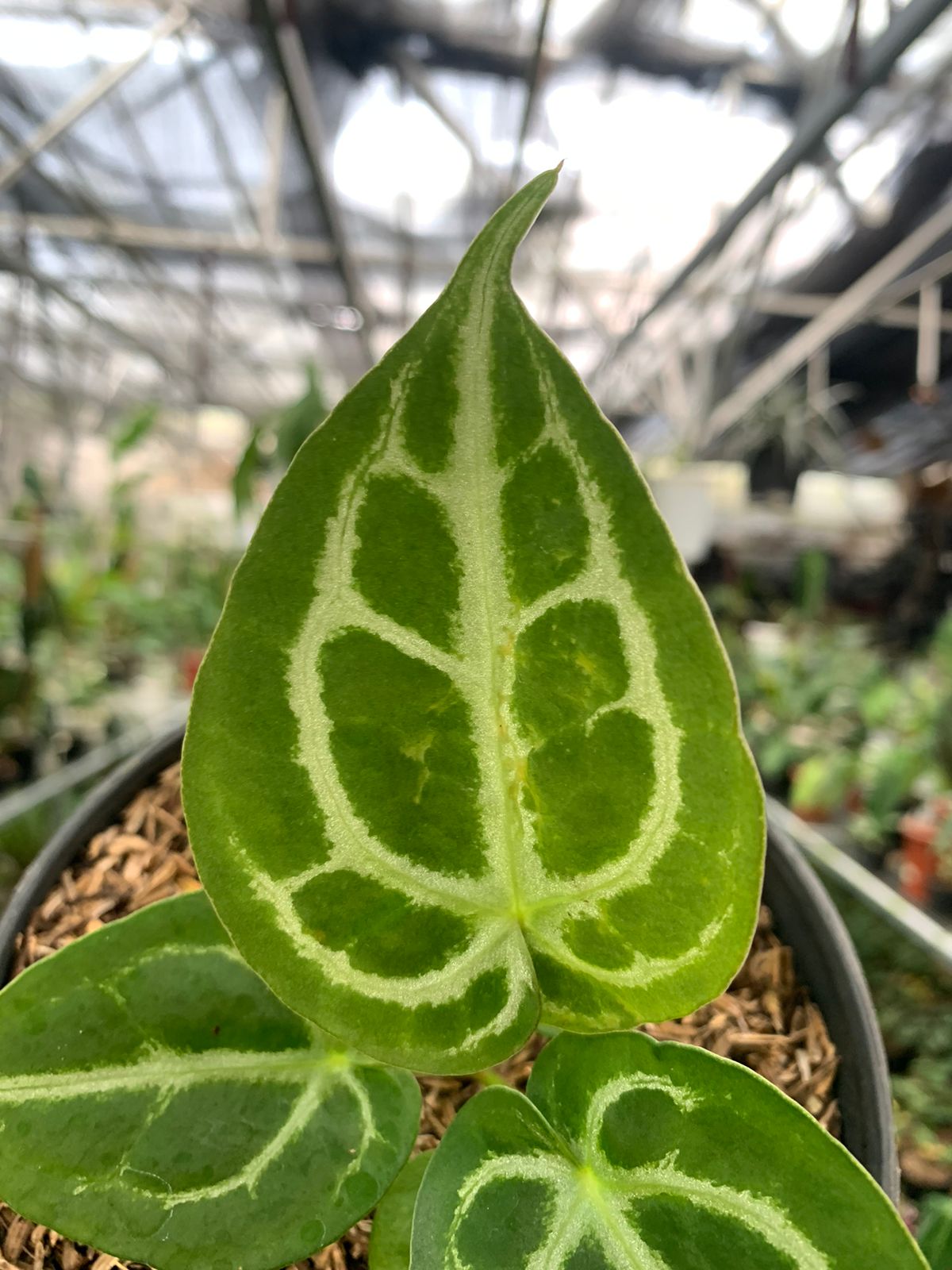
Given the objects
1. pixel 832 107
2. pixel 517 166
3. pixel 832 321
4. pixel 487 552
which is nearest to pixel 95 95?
pixel 517 166

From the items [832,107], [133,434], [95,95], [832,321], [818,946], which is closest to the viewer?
[818,946]

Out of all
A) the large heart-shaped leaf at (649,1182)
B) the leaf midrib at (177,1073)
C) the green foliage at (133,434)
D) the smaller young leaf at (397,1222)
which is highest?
the green foliage at (133,434)

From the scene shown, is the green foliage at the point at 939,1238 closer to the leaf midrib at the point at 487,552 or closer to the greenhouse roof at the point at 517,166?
the leaf midrib at the point at 487,552

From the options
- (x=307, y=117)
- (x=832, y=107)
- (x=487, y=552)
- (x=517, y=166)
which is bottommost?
(x=487, y=552)

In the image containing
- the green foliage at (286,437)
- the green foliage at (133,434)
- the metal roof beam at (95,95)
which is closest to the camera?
the green foliage at (286,437)

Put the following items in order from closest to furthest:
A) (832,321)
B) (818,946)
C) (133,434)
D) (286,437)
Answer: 1. (818,946)
2. (286,437)
3. (133,434)
4. (832,321)

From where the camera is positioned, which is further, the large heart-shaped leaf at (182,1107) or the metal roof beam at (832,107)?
the metal roof beam at (832,107)

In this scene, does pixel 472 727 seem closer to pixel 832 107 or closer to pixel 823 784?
pixel 823 784

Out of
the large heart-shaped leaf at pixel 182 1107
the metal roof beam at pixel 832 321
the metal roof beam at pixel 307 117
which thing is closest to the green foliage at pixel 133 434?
the metal roof beam at pixel 307 117
